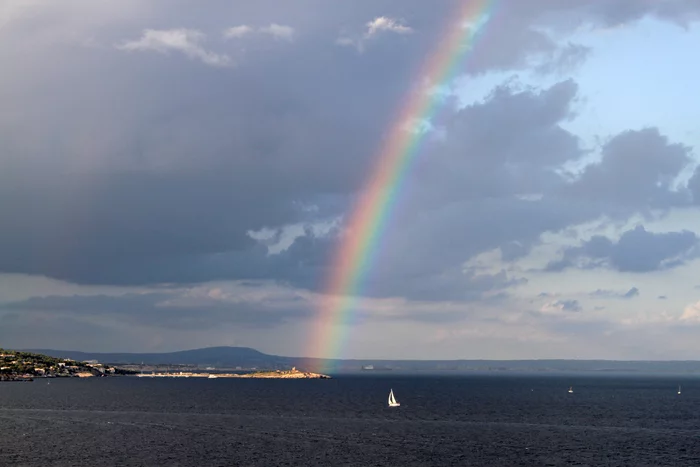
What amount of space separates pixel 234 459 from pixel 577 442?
56913mm

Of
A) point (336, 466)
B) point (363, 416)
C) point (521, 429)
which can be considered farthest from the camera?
point (363, 416)

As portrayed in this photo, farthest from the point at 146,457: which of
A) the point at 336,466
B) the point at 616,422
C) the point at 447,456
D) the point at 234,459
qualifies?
the point at 616,422

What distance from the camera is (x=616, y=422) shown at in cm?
16575

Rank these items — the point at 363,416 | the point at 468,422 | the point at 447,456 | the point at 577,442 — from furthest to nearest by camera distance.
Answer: the point at 363,416 → the point at 468,422 → the point at 577,442 → the point at 447,456

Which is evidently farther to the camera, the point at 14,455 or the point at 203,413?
the point at 203,413

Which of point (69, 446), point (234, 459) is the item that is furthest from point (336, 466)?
point (69, 446)

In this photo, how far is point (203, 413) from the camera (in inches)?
7219

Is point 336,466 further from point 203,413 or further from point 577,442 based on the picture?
point 203,413

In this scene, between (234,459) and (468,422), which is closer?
(234,459)

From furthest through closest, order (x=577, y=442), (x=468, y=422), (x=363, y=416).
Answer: (x=363, y=416)
(x=468, y=422)
(x=577, y=442)

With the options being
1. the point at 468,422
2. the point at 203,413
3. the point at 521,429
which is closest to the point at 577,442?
the point at 521,429

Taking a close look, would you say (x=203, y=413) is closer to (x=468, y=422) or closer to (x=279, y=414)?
(x=279, y=414)

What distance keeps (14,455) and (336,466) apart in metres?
44.0

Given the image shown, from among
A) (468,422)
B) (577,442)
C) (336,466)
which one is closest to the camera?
(336,466)
